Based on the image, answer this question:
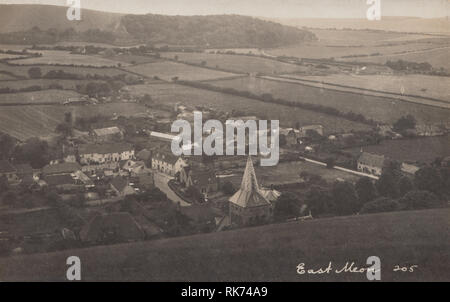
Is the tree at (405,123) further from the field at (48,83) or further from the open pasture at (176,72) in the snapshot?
the field at (48,83)

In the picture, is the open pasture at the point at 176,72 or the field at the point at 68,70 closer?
the field at the point at 68,70

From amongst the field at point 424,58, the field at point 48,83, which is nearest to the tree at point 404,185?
the field at point 424,58

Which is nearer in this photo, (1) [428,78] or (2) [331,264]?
(2) [331,264]
